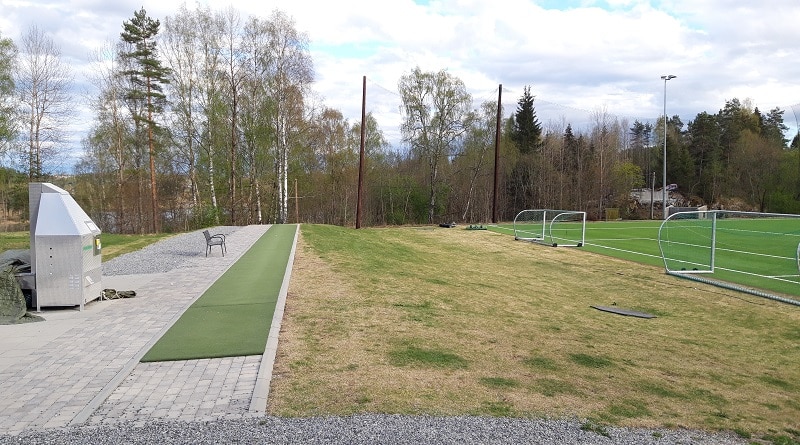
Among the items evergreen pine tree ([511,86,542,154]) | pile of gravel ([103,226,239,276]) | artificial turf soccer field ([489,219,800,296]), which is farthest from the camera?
evergreen pine tree ([511,86,542,154])

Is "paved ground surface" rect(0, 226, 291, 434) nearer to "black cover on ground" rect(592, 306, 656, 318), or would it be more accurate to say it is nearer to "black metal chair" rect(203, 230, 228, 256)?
"black metal chair" rect(203, 230, 228, 256)

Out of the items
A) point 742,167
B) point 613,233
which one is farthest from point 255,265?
point 742,167

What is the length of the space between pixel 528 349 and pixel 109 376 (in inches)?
212

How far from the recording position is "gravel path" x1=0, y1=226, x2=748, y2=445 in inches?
174

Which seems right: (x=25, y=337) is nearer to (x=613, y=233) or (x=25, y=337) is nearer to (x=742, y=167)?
(x=613, y=233)

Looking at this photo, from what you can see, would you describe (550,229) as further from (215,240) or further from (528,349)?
(528,349)

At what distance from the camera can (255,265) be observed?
14.5 meters

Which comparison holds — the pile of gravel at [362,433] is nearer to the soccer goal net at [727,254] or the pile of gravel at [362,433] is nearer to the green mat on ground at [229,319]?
the green mat on ground at [229,319]

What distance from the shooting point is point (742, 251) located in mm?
21938

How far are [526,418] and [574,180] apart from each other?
55.8 metres

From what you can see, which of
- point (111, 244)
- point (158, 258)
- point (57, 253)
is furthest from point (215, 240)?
point (111, 244)

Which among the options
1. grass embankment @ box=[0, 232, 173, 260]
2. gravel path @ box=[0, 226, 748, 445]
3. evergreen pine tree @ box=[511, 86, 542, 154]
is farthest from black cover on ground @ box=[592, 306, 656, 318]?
evergreen pine tree @ box=[511, 86, 542, 154]

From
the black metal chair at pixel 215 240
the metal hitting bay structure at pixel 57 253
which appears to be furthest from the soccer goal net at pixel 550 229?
the metal hitting bay structure at pixel 57 253

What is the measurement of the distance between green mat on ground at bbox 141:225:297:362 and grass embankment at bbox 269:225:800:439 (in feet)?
1.50
